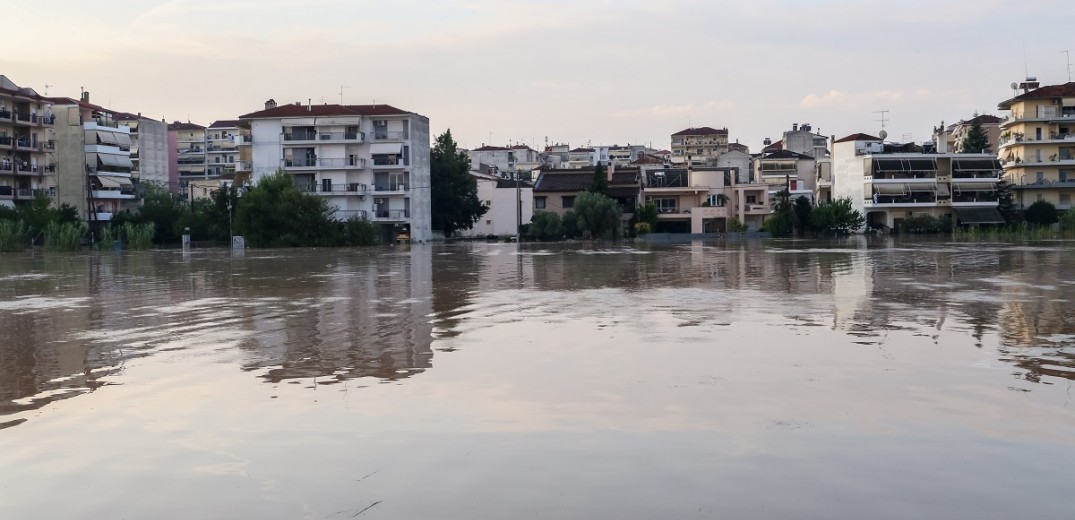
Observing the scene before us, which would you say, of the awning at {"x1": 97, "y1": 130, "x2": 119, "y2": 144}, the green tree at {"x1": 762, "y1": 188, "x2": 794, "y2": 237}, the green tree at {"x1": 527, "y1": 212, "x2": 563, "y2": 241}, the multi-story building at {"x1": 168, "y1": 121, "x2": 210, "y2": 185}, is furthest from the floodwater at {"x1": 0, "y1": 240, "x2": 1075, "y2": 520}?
the multi-story building at {"x1": 168, "y1": 121, "x2": 210, "y2": 185}

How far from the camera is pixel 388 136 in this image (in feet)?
326

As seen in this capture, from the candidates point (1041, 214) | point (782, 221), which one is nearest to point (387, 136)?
point (782, 221)

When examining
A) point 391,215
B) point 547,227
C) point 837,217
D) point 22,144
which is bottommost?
point 547,227

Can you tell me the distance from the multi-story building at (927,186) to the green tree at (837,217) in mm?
5070

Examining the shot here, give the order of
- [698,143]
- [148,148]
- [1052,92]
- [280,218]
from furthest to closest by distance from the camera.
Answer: [698,143] < [148,148] < [1052,92] < [280,218]

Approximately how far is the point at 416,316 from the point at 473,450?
10916mm

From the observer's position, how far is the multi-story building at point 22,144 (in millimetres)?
90250

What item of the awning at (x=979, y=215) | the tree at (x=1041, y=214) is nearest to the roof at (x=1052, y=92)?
the tree at (x=1041, y=214)

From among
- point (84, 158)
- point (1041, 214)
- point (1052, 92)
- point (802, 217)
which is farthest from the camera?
point (1052, 92)

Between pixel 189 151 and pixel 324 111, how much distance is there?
68785mm

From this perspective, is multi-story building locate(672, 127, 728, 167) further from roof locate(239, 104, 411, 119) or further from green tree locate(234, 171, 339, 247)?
green tree locate(234, 171, 339, 247)

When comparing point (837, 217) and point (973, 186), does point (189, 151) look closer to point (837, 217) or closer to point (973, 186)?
point (837, 217)

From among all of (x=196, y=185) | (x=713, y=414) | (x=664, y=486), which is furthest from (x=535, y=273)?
(x=196, y=185)

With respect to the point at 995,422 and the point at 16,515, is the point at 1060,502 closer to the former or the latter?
the point at 995,422
